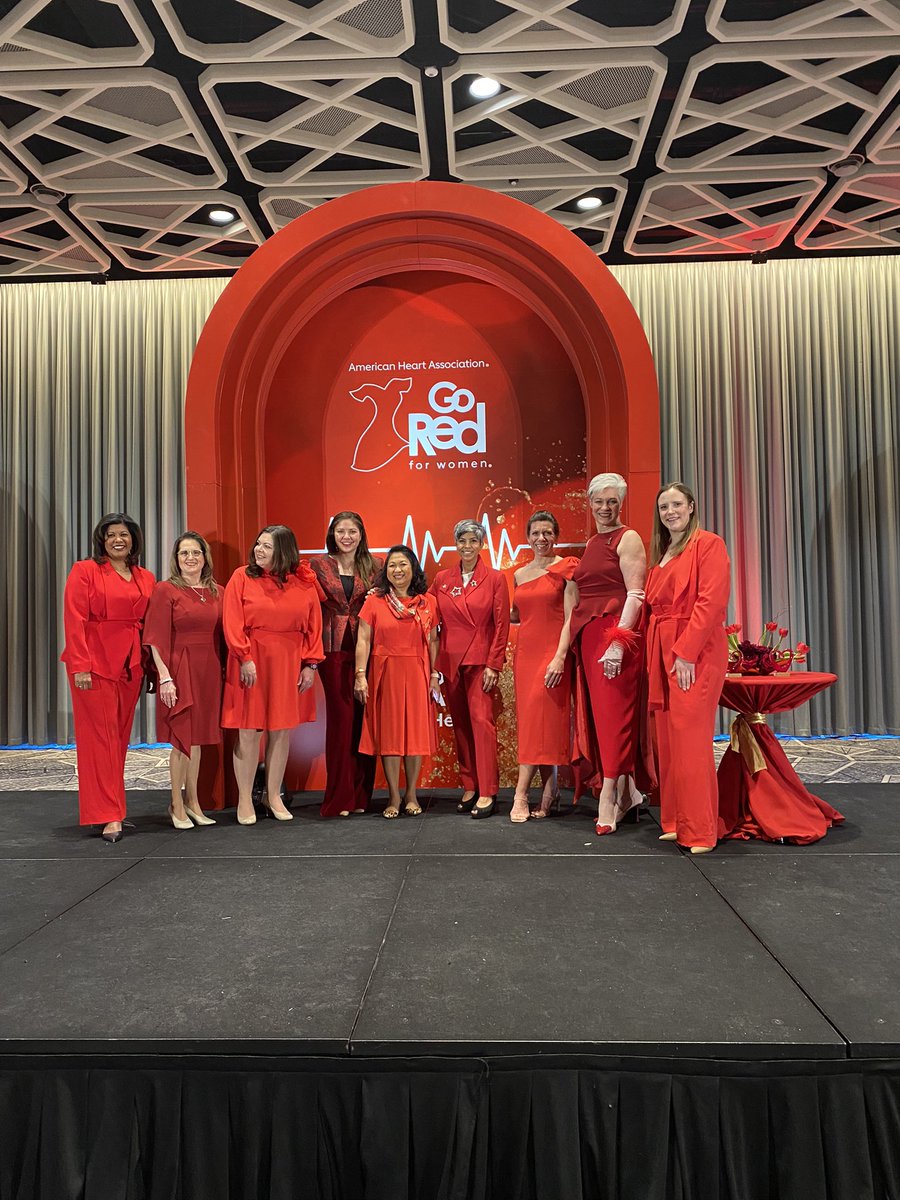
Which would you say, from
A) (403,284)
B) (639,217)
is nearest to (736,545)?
(639,217)

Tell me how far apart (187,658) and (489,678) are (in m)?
1.56

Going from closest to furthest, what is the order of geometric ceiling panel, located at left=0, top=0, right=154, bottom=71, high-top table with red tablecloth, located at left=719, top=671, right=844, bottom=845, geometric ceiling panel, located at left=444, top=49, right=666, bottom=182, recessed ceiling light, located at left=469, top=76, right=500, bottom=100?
high-top table with red tablecloth, located at left=719, top=671, right=844, bottom=845 < geometric ceiling panel, located at left=0, top=0, right=154, bottom=71 < geometric ceiling panel, located at left=444, top=49, right=666, bottom=182 < recessed ceiling light, located at left=469, top=76, right=500, bottom=100

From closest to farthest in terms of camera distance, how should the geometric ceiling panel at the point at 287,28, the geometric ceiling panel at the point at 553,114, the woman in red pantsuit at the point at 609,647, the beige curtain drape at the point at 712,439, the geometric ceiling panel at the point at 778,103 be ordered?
the woman in red pantsuit at the point at 609,647, the geometric ceiling panel at the point at 287,28, the geometric ceiling panel at the point at 778,103, the geometric ceiling panel at the point at 553,114, the beige curtain drape at the point at 712,439

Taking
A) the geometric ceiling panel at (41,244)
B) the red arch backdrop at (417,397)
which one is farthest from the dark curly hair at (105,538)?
the geometric ceiling panel at (41,244)

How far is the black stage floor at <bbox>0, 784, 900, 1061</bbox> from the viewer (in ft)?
6.94

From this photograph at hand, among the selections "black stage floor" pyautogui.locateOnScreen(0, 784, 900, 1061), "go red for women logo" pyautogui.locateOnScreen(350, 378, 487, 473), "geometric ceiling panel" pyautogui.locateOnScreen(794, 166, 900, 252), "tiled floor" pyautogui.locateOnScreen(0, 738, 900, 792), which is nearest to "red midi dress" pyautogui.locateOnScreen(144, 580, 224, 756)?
"black stage floor" pyautogui.locateOnScreen(0, 784, 900, 1061)

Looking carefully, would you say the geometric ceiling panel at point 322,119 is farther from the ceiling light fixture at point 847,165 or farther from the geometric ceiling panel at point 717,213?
the ceiling light fixture at point 847,165

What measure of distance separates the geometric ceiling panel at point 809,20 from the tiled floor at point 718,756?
464 cm

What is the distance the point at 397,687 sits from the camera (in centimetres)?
452

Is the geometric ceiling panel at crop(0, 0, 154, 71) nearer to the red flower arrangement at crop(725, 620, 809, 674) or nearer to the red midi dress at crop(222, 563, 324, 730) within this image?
the red midi dress at crop(222, 563, 324, 730)

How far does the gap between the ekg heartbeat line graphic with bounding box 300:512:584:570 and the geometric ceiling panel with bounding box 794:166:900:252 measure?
163 inches

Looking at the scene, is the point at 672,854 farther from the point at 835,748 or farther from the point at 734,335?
the point at 734,335

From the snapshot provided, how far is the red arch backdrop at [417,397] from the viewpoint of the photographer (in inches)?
207

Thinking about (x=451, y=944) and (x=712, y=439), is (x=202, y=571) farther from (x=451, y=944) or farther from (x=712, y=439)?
(x=712, y=439)
